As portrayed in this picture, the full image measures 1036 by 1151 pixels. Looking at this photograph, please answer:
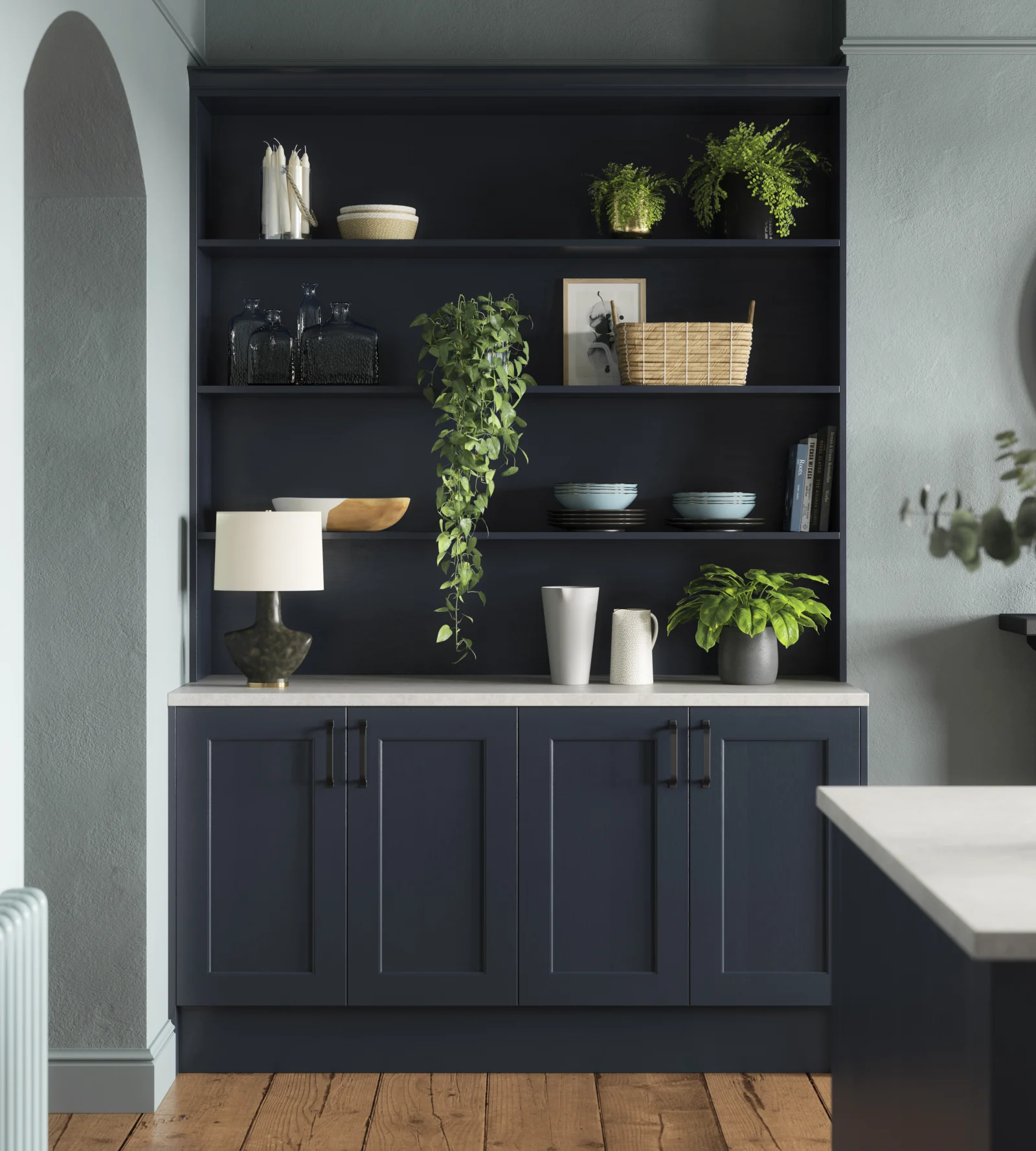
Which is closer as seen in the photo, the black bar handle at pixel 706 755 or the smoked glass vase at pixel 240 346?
the black bar handle at pixel 706 755

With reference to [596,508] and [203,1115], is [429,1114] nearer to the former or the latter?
[203,1115]

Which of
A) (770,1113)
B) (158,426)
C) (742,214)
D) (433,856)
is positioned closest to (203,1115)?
(433,856)

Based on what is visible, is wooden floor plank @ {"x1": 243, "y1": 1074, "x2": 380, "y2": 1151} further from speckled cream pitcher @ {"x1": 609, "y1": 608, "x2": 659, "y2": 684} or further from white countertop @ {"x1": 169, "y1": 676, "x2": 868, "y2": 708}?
speckled cream pitcher @ {"x1": 609, "y1": 608, "x2": 659, "y2": 684}

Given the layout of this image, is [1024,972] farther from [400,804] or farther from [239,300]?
[239,300]

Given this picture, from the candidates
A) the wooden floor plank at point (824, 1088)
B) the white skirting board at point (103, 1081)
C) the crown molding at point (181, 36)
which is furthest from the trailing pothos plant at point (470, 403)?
the wooden floor plank at point (824, 1088)

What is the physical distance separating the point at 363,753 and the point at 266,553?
563 millimetres

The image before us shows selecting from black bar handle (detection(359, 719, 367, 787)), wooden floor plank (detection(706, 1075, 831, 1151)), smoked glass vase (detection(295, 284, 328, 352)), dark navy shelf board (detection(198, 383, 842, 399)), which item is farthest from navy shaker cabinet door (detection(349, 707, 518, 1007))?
smoked glass vase (detection(295, 284, 328, 352))

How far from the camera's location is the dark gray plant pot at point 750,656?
3.14m

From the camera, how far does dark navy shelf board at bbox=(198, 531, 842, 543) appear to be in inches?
125

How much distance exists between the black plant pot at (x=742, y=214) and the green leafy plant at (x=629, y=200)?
0.59 feet

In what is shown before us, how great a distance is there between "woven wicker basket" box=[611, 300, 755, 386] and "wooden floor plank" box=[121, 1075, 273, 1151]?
2.09 m

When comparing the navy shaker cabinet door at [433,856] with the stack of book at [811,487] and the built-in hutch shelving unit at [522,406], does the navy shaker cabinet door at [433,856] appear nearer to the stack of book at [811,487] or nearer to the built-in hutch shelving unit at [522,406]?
the built-in hutch shelving unit at [522,406]

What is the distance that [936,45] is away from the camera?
3.29 metres

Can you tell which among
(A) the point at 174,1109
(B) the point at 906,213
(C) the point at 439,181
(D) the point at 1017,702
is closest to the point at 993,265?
(B) the point at 906,213
